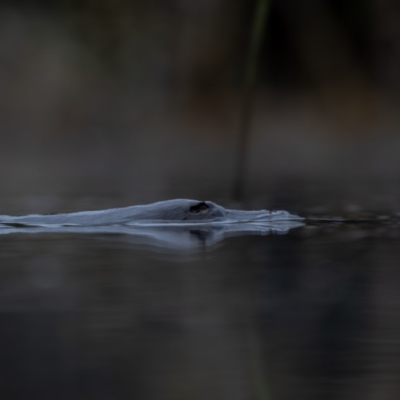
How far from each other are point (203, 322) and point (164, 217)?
2423 millimetres

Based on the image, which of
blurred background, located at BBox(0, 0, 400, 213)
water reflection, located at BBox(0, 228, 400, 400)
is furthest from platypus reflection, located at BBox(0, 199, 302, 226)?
blurred background, located at BBox(0, 0, 400, 213)

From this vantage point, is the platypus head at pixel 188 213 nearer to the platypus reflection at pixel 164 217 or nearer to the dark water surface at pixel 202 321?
the platypus reflection at pixel 164 217

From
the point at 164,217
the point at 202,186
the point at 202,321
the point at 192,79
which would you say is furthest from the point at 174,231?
the point at 192,79

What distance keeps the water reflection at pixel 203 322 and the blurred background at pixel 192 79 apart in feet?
28.9

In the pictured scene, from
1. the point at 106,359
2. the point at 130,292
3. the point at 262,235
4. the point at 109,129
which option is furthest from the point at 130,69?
the point at 106,359

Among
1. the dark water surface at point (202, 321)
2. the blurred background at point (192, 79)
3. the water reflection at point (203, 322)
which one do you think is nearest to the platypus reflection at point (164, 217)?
the dark water surface at point (202, 321)

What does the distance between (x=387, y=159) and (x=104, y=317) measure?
30.8ft

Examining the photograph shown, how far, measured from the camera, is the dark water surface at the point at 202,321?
2375 millimetres

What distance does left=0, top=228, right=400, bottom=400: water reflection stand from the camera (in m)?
2.38

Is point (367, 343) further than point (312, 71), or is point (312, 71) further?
point (312, 71)

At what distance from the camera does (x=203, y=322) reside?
3.00 m

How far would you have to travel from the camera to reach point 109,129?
14.6 meters

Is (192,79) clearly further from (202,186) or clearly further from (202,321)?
(202,321)

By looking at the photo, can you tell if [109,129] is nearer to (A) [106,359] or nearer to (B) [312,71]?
(B) [312,71]
